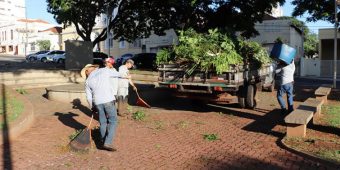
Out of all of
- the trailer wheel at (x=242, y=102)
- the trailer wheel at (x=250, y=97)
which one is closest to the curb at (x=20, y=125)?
the trailer wheel at (x=242, y=102)

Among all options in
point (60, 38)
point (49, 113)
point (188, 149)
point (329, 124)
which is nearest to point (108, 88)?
point (188, 149)

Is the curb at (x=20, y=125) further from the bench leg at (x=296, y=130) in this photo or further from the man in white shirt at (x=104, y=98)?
the bench leg at (x=296, y=130)

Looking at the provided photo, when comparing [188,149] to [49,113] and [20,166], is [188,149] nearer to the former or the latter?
[20,166]

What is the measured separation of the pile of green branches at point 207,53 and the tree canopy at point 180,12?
27.3ft

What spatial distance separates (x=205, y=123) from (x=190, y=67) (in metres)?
1.91

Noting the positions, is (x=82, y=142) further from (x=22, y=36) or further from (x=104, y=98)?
(x=22, y=36)

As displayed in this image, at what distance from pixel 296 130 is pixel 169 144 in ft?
7.93

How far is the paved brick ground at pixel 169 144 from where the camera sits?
Result: 23.2 ft

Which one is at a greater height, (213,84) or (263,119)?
(213,84)

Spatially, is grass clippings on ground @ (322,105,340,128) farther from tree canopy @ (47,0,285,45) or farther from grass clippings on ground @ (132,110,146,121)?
Result: tree canopy @ (47,0,285,45)

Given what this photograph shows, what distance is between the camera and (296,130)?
8.47 m

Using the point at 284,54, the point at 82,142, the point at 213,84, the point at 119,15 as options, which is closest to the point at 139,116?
the point at 213,84

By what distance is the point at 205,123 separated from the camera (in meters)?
10.8

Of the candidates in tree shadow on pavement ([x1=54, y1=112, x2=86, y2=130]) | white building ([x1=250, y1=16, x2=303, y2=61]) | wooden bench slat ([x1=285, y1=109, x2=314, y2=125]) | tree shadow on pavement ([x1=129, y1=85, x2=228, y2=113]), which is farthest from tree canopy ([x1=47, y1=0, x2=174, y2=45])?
white building ([x1=250, y1=16, x2=303, y2=61])
